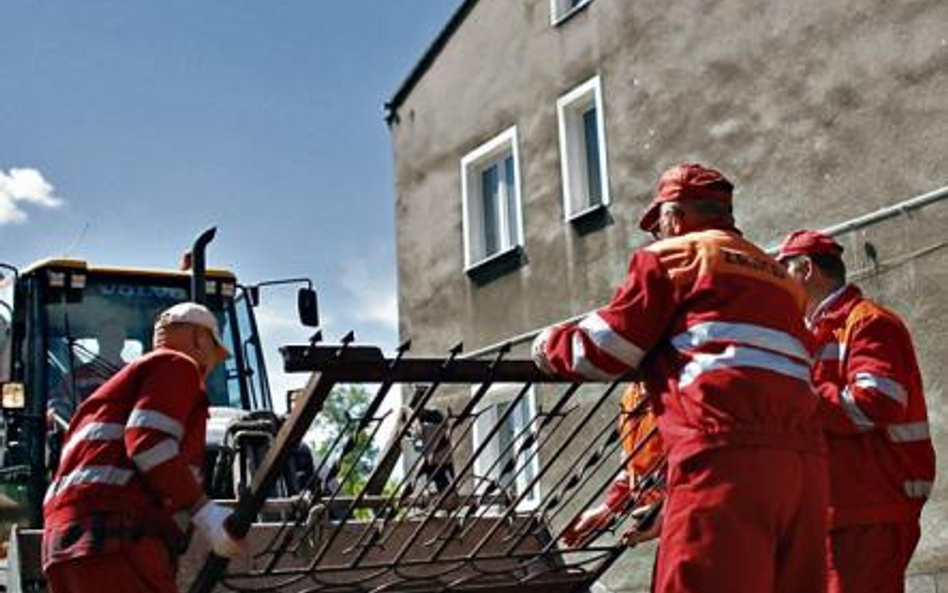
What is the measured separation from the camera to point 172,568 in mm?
4637

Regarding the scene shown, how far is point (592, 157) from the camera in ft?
43.4

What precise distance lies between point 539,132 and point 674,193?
9619 millimetres

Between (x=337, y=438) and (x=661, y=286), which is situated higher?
(x=661, y=286)

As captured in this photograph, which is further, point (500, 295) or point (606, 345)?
point (500, 295)

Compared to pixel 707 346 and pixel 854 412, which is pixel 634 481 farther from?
pixel 707 346

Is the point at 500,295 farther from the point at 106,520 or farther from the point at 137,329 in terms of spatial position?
the point at 106,520

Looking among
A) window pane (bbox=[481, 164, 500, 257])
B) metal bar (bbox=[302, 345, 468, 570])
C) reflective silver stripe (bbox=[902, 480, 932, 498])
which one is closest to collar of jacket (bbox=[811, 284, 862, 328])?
reflective silver stripe (bbox=[902, 480, 932, 498])

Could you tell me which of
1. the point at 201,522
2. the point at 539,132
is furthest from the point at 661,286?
the point at 539,132

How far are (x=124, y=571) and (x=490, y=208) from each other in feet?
34.3

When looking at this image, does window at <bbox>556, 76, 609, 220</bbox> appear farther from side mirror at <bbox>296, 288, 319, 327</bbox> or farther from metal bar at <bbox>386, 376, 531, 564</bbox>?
metal bar at <bbox>386, 376, 531, 564</bbox>

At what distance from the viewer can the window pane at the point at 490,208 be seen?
47.6ft

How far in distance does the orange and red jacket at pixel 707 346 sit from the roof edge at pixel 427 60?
11.5 meters

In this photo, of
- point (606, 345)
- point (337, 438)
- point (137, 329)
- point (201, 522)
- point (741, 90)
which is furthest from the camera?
point (741, 90)

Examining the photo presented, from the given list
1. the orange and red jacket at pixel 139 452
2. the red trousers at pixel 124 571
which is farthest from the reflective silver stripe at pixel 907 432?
the red trousers at pixel 124 571
